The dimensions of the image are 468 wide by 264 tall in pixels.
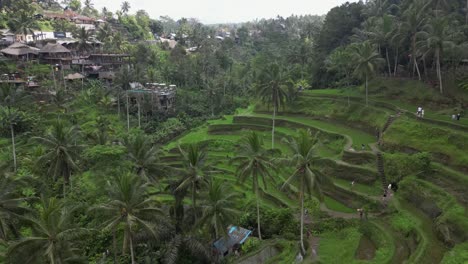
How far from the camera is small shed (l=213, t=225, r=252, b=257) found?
2805 cm

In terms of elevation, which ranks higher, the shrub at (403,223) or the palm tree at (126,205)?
the palm tree at (126,205)

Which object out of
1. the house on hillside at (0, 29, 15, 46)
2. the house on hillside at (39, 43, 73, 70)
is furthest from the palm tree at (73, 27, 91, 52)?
the house on hillside at (0, 29, 15, 46)

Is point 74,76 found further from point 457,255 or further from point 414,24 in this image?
point 457,255

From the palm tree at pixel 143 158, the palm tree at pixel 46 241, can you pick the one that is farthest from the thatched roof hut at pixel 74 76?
the palm tree at pixel 46 241

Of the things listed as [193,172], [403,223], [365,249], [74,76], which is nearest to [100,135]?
[193,172]

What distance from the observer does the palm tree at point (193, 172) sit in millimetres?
26344

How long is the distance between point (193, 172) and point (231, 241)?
657 cm

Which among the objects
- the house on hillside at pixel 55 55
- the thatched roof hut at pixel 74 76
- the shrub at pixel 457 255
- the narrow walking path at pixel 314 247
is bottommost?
the narrow walking path at pixel 314 247

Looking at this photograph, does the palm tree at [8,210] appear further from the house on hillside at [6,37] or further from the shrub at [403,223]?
the house on hillside at [6,37]

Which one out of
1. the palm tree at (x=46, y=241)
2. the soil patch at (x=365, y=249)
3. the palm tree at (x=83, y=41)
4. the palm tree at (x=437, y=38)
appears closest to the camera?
the palm tree at (x=46, y=241)

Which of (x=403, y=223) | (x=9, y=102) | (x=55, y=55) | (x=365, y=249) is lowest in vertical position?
(x=365, y=249)

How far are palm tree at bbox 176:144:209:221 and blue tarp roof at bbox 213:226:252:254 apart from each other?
304 cm

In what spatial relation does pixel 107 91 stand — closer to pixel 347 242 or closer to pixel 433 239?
pixel 347 242

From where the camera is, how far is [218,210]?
987 inches
